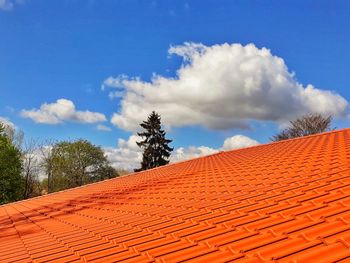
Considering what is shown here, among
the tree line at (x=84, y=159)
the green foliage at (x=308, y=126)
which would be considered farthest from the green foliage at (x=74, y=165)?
the green foliage at (x=308, y=126)

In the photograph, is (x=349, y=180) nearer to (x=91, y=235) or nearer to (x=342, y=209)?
(x=342, y=209)

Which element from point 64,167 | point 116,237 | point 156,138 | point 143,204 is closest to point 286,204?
point 116,237

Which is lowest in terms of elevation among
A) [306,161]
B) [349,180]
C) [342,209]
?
[342,209]

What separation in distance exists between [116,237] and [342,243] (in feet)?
8.43

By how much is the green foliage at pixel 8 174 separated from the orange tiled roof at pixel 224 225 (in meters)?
22.8

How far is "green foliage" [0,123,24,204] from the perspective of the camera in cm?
2734

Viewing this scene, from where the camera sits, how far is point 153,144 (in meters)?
43.8

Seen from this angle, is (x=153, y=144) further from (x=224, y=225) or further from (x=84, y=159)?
(x=224, y=225)

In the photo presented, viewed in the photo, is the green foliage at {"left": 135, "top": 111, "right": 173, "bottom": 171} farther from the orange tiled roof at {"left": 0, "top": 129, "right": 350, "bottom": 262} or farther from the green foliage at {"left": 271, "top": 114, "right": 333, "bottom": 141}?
the orange tiled roof at {"left": 0, "top": 129, "right": 350, "bottom": 262}

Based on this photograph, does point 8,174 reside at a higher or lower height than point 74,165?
lower

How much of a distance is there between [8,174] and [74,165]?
20.0m

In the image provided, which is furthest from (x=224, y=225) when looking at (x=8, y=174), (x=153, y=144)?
(x=153, y=144)

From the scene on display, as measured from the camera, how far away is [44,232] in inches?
224

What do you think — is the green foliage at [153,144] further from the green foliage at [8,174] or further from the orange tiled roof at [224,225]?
the orange tiled roof at [224,225]
